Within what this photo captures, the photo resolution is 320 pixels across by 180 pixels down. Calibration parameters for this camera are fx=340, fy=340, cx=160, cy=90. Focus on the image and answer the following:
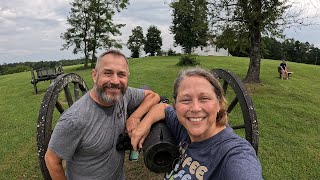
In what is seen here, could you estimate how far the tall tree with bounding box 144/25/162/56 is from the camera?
5416 cm

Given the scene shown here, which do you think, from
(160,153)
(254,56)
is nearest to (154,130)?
(160,153)

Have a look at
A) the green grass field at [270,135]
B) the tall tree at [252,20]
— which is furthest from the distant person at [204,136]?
the tall tree at [252,20]

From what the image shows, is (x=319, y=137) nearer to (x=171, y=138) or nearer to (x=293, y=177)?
(x=293, y=177)

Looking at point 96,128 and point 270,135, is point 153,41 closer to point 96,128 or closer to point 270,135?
point 270,135

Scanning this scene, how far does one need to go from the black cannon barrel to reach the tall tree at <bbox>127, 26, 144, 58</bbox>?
5372cm

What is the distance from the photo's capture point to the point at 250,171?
1.64m

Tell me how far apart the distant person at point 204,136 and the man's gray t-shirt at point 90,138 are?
2.36 feet

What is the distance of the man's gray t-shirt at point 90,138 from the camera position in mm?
2514

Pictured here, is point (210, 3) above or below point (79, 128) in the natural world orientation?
above

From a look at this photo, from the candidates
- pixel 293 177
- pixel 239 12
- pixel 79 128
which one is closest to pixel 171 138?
pixel 79 128

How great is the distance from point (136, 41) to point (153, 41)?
10.8 ft

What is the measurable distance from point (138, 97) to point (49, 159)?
1020mm

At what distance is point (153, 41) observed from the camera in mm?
54219

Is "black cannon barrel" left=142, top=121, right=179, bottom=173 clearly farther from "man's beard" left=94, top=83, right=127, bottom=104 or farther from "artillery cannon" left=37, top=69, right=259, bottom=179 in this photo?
"man's beard" left=94, top=83, right=127, bottom=104
